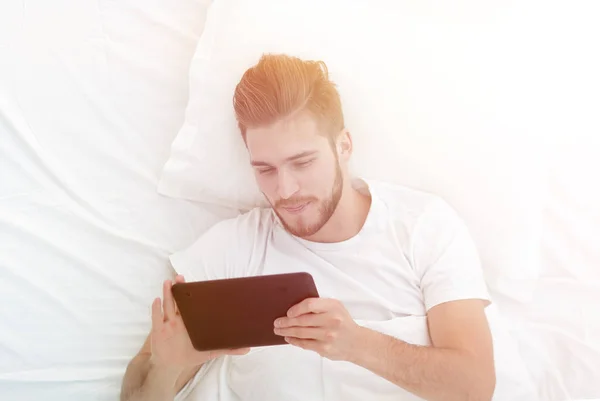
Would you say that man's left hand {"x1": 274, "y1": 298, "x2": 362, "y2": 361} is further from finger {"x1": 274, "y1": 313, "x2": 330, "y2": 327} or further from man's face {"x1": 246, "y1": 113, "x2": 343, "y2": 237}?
man's face {"x1": 246, "y1": 113, "x2": 343, "y2": 237}

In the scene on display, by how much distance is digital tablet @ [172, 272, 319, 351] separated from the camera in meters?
0.74

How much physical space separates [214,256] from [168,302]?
13cm

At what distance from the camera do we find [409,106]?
3.14 ft

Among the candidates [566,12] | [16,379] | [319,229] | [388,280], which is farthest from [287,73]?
[16,379]

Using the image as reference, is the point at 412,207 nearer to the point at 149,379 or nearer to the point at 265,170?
the point at 265,170

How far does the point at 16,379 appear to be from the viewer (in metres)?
0.88

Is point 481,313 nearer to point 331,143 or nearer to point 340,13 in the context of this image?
point 331,143

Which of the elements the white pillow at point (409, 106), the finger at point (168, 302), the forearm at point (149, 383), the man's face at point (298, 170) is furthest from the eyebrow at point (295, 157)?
the forearm at point (149, 383)

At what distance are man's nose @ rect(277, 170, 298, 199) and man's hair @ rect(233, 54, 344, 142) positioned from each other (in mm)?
76

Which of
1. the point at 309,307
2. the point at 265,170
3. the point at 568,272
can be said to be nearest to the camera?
the point at 309,307

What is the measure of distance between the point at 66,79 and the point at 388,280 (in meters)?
0.59

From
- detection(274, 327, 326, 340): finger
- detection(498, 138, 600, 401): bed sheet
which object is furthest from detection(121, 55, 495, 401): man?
detection(498, 138, 600, 401): bed sheet

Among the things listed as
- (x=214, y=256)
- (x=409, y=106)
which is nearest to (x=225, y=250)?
(x=214, y=256)

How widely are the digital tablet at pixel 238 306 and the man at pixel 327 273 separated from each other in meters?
0.02
